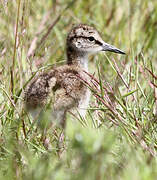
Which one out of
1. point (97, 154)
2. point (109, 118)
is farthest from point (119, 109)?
point (97, 154)

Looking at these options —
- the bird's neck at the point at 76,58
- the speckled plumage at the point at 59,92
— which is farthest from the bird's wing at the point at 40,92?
the bird's neck at the point at 76,58

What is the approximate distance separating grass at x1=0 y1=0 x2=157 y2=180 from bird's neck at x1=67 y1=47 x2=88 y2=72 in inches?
2.8

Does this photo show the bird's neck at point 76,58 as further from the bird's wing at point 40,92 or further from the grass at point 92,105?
the bird's wing at point 40,92

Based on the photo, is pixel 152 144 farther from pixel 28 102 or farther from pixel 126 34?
pixel 126 34

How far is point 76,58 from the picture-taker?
357 cm

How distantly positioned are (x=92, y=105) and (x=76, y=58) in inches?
16.2

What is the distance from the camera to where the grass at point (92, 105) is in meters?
1.72

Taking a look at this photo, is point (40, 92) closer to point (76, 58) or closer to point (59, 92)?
point (59, 92)

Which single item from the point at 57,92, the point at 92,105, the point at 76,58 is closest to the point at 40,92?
the point at 57,92

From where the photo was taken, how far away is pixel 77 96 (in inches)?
123

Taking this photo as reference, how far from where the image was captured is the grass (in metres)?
1.72

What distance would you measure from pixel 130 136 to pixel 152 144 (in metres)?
0.13

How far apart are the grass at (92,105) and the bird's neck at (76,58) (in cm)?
7

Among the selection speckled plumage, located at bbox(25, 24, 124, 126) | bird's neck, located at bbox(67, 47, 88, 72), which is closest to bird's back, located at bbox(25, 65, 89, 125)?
speckled plumage, located at bbox(25, 24, 124, 126)
